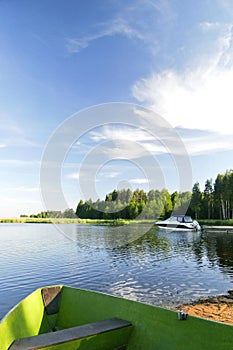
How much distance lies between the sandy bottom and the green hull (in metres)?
4.72

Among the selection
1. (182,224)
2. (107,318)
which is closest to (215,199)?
(182,224)

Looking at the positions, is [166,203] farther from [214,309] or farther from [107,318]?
[107,318]

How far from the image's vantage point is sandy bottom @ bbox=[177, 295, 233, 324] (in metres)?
10.0

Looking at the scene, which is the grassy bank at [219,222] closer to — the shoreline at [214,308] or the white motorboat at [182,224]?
the white motorboat at [182,224]

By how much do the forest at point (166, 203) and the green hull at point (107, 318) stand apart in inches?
3042

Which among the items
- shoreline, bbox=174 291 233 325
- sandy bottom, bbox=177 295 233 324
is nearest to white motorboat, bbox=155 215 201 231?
shoreline, bbox=174 291 233 325

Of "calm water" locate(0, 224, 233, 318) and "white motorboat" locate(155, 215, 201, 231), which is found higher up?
"white motorboat" locate(155, 215, 201, 231)

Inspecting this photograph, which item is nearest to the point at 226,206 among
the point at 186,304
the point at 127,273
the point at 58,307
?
the point at 127,273

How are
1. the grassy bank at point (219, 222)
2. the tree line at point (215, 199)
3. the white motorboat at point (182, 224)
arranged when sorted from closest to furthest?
the white motorboat at point (182, 224)
the grassy bank at point (219, 222)
the tree line at point (215, 199)

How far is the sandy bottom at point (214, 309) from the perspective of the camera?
1000 cm

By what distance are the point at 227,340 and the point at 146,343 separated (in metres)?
1.71

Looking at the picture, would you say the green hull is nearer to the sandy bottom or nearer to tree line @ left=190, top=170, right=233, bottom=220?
the sandy bottom

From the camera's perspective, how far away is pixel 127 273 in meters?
19.1

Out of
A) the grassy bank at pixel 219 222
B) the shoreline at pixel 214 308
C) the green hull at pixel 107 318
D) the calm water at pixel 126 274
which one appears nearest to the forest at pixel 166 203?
the grassy bank at pixel 219 222
